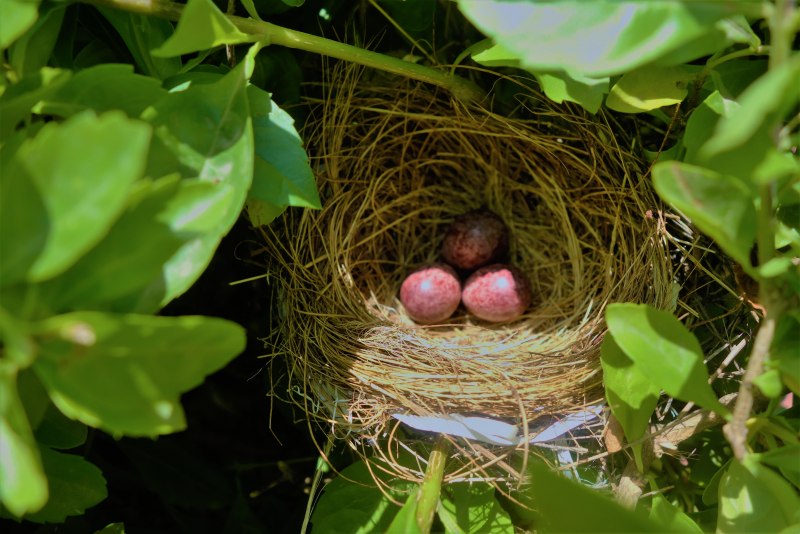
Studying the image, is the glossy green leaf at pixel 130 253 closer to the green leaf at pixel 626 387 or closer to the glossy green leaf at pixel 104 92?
the glossy green leaf at pixel 104 92

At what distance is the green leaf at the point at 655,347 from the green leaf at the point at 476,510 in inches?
15.9

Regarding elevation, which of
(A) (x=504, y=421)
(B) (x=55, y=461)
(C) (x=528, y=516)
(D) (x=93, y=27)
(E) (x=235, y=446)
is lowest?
(E) (x=235, y=446)

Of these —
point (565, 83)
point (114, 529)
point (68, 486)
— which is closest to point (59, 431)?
point (68, 486)

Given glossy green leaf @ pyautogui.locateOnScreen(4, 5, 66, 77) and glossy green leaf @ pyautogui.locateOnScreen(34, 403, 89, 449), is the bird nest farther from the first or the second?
glossy green leaf @ pyautogui.locateOnScreen(4, 5, 66, 77)

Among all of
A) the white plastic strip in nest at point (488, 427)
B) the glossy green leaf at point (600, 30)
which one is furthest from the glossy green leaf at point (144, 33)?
the white plastic strip in nest at point (488, 427)

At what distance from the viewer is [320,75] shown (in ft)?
4.04

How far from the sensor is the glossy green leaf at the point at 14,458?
18.4 inches

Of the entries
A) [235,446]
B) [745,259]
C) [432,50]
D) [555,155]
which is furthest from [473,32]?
[235,446]

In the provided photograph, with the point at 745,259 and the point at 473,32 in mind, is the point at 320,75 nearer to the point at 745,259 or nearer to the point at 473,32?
the point at 473,32

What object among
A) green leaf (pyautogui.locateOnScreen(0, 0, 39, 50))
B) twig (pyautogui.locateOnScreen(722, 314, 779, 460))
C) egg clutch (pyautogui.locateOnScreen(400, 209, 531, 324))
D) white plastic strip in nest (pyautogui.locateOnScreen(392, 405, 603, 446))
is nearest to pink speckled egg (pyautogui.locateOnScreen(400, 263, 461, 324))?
egg clutch (pyautogui.locateOnScreen(400, 209, 531, 324))

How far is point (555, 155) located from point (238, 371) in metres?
0.68

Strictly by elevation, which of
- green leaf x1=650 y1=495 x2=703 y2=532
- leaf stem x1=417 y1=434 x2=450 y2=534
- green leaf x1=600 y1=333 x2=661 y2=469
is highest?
green leaf x1=600 y1=333 x2=661 y2=469

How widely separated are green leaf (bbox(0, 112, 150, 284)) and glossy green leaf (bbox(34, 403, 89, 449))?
38 centimetres

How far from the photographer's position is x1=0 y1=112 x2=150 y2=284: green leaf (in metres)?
0.51
